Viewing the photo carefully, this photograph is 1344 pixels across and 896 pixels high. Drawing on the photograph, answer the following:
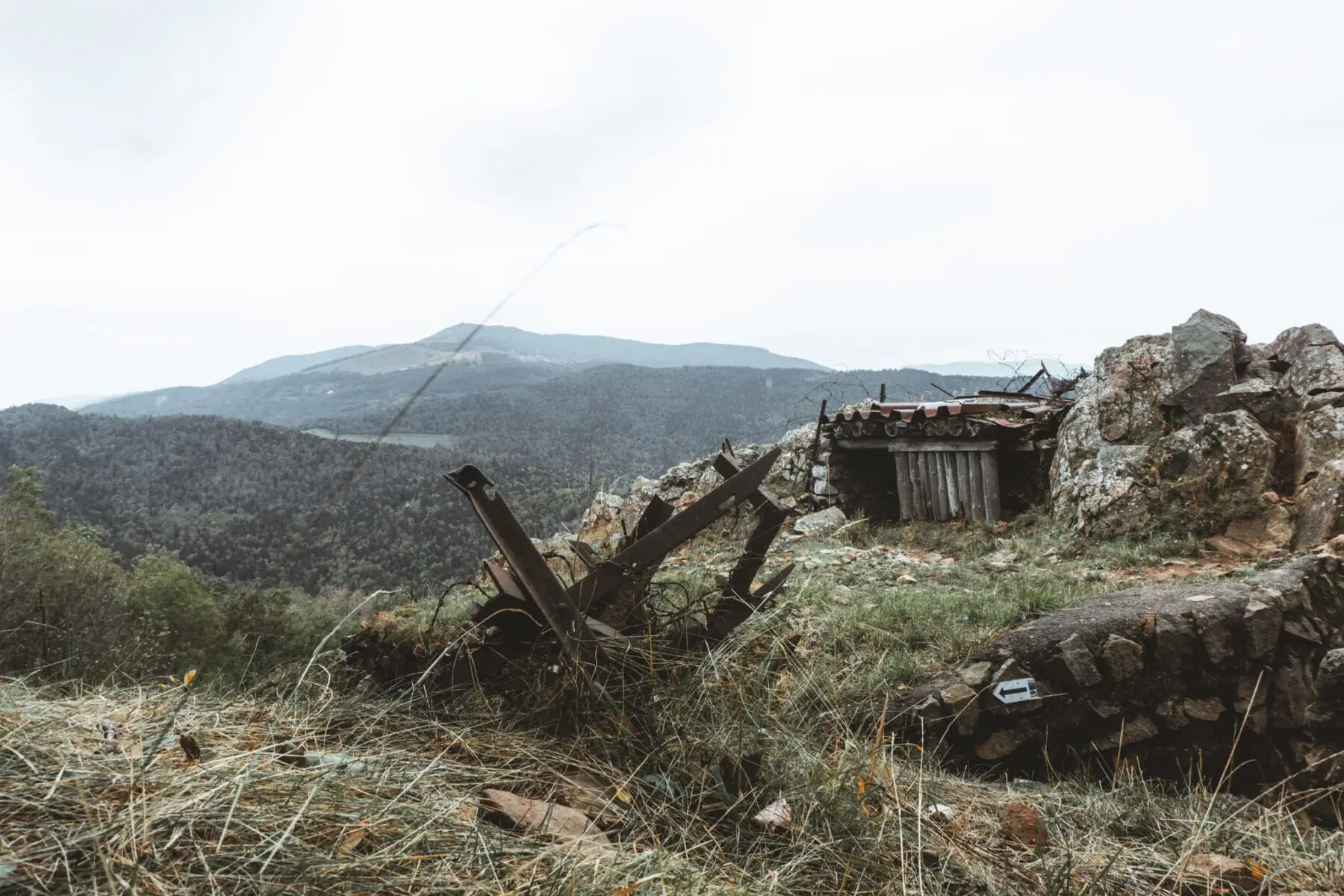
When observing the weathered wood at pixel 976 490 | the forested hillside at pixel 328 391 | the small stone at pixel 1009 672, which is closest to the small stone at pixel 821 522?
the weathered wood at pixel 976 490

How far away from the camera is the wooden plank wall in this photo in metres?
9.67

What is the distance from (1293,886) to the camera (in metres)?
2.11

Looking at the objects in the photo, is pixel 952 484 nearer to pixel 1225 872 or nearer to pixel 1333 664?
pixel 1333 664

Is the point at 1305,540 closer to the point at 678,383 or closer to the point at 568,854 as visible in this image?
the point at 568,854

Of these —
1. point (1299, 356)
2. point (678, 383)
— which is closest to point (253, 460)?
point (678, 383)

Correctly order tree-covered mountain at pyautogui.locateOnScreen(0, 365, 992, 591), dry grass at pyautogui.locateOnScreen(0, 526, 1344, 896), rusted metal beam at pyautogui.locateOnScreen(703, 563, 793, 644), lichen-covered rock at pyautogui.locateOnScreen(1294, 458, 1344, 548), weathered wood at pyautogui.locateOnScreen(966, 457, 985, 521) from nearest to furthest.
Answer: dry grass at pyautogui.locateOnScreen(0, 526, 1344, 896), rusted metal beam at pyautogui.locateOnScreen(703, 563, 793, 644), lichen-covered rock at pyautogui.locateOnScreen(1294, 458, 1344, 548), weathered wood at pyautogui.locateOnScreen(966, 457, 985, 521), tree-covered mountain at pyautogui.locateOnScreen(0, 365, 992, 591)

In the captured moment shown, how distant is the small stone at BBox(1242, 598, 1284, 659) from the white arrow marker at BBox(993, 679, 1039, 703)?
1.61 metres

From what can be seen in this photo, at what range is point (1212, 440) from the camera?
8.00 m

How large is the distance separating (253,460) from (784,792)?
4523 cm

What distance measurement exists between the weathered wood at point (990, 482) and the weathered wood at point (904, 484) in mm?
1013

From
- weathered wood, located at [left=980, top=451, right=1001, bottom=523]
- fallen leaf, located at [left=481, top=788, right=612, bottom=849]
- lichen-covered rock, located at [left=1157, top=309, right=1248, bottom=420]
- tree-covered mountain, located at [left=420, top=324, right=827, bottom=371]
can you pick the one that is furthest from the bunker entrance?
tree-covered mountain, located at [left=420, top=324, right=827, bottom=371]

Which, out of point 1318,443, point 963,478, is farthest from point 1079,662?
point 963,478

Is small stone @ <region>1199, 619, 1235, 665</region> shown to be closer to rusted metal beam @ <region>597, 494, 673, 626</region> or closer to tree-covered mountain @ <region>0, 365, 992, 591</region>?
tree-covered mountain @ <region>0, 365, 992, 591</region>

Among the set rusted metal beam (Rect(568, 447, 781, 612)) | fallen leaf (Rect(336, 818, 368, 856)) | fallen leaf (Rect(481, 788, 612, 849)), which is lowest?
fallen leaf (Rect(481, 788, 612, 849))
